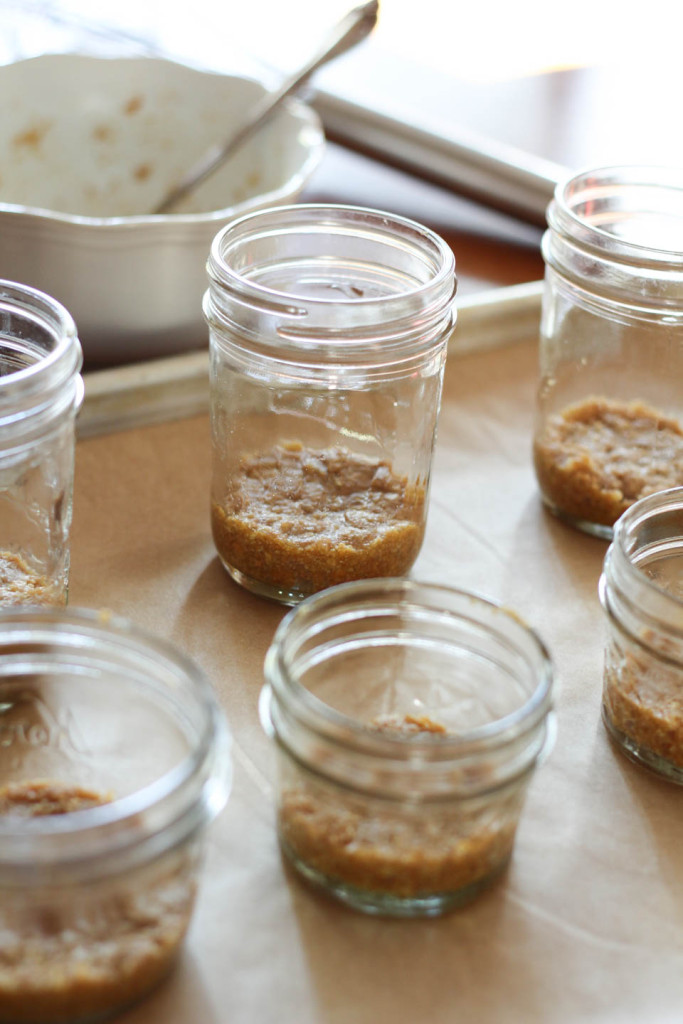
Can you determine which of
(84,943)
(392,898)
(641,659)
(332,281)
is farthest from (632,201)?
(84,943)

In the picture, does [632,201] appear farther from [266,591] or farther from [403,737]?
[403,737]

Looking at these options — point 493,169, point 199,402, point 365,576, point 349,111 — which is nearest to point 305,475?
point 365,576

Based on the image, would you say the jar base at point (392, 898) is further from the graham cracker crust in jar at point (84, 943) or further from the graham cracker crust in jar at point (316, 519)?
the graham cracker crust in jar at point (316, 519)

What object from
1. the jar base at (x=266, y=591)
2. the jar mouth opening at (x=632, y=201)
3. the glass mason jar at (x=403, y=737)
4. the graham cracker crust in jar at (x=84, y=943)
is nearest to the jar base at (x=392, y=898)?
the glass mason jar at (x=403, y=737)

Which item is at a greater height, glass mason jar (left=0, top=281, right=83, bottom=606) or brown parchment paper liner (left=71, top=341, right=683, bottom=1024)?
glass mason jar (left=0, top=281, right=83, bottom=606)

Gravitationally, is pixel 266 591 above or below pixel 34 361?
below

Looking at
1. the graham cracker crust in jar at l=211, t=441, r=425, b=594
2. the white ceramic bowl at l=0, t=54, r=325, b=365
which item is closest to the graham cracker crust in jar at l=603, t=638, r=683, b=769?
the graham cracker crust in jar at l=211, t=441, r=425, b=594

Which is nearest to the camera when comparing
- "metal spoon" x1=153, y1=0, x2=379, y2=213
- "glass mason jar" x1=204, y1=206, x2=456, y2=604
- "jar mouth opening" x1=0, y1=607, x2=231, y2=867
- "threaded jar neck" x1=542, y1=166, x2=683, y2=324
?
"jar mouth opening" x1=0, y1=607, x2=231, y2=867

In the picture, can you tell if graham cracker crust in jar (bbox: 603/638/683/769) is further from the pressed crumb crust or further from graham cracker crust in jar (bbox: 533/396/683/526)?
graham cracker crust in jar (bbox: 533/396/683/526)
